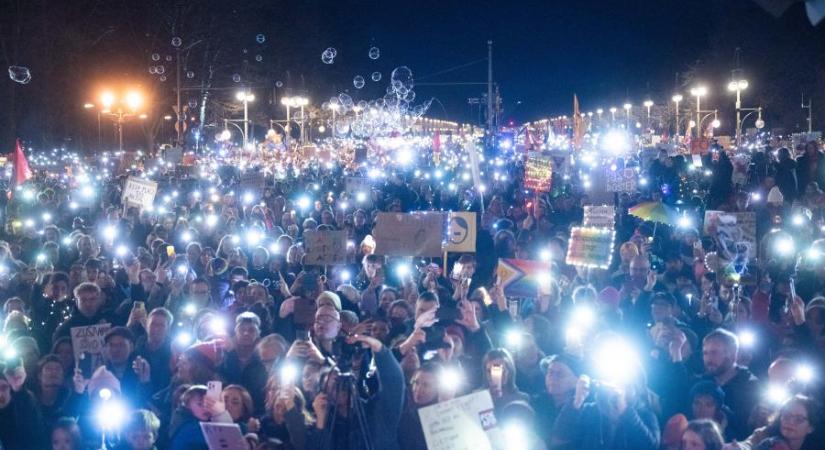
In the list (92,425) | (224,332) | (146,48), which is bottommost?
(92,425)

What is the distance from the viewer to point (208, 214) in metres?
17.7

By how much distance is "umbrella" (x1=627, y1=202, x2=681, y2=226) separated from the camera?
13.3m

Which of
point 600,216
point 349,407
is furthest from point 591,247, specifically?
point 349,407

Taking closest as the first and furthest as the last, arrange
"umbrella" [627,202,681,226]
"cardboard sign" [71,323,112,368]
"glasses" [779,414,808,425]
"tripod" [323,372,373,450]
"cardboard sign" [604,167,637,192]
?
"tripod" [323,372,373,450] < "glasses" [779,414,808,425] < "cardboard sign" [71,323,112,368] < "umbrella" [627,202,681,226] < "cardboard sign" [604,167,637,192]

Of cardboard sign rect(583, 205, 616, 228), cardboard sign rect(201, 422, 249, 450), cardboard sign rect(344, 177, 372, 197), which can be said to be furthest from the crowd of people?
cardboard sign rect(344, 177, 372, 197)

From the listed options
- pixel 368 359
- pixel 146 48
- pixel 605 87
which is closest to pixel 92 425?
pixel 368 359

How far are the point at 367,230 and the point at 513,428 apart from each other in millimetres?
9317

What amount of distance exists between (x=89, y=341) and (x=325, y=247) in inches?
Result: 144

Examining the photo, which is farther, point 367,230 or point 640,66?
point 640,66

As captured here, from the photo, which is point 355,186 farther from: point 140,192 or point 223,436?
point 223,436

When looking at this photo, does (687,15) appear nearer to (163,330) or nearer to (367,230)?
(367,230)

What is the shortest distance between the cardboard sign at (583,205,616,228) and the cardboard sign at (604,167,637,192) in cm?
404

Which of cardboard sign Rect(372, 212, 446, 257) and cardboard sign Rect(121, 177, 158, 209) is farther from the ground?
cardboard sign Rect(121, 177, 158, 209)

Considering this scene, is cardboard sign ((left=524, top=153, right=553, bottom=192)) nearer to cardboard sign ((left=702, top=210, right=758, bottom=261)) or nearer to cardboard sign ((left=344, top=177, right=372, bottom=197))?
cardboard sign ((left=344, top=177, right=372, bottom=197))
